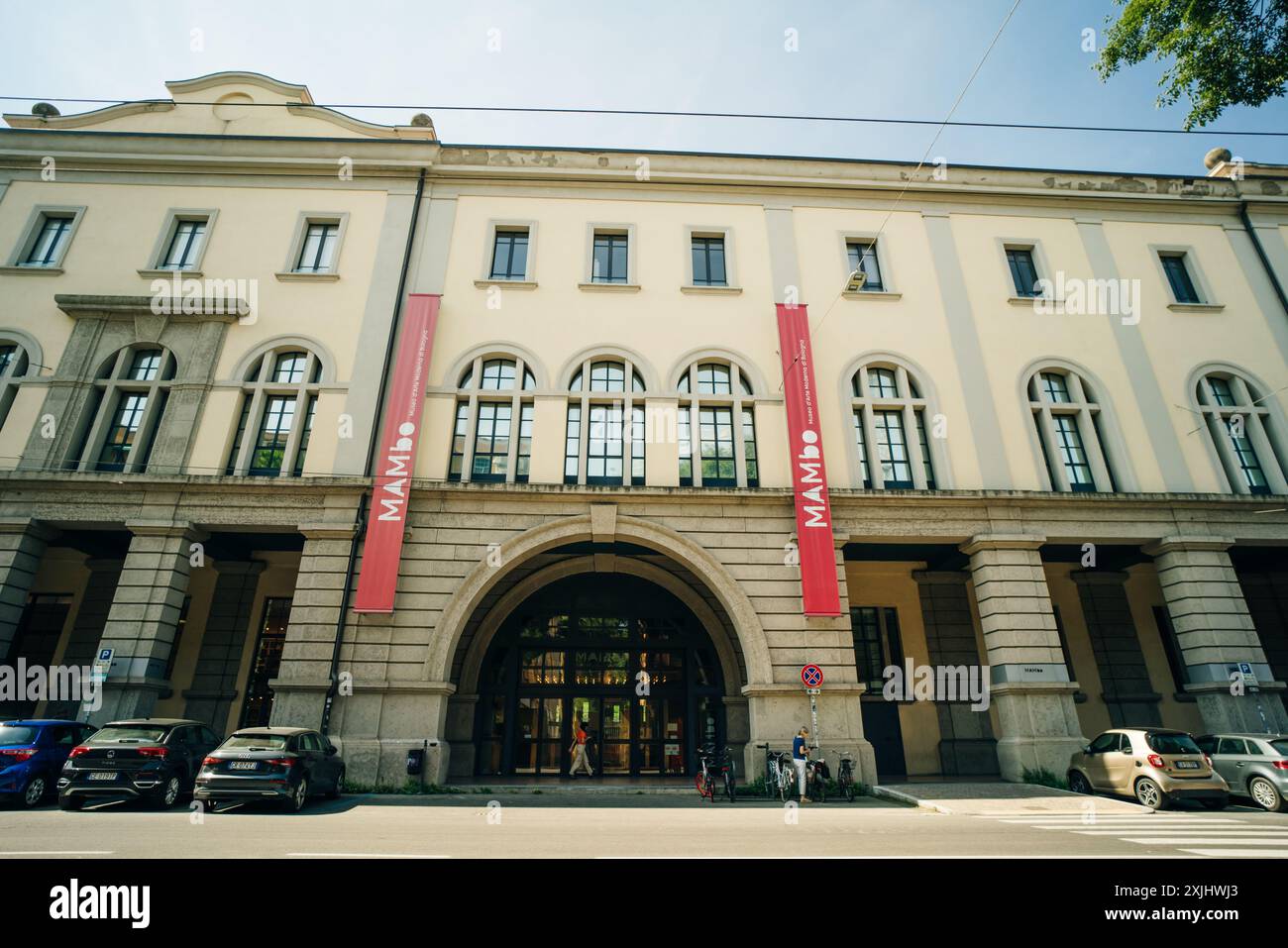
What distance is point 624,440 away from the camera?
61.2ft

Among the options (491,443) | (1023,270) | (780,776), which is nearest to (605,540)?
(491,443)

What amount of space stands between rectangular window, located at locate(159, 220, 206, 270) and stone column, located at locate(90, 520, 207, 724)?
915 cm

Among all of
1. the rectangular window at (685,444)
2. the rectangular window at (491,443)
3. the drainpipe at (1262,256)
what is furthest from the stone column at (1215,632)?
the rectangular window at (491,443)

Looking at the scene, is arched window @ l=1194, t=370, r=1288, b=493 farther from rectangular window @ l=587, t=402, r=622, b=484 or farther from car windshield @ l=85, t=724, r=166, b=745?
car windshield @ l=85, t=724, r=166, b=745

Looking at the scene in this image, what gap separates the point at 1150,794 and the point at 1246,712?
6.06 meters

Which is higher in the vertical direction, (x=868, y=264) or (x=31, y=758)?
(x=868, y=264)

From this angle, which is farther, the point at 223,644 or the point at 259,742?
the point at 223,644

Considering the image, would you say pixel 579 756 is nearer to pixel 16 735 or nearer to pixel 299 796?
pixel 299 796

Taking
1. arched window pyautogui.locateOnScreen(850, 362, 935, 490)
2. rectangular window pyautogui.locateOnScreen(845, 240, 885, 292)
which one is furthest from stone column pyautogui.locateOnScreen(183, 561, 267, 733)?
rectangular window pyautogui.locateOnScreen(845, 240, 885, 292)

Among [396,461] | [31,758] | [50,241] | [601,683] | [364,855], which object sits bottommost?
[364,855]

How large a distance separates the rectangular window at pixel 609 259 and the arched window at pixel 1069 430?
45.4 feet

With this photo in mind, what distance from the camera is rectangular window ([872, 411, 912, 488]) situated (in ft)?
62.5

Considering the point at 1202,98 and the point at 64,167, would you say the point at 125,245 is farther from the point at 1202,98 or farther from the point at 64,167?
the point at 1202,98

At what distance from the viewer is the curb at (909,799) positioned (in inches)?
510
